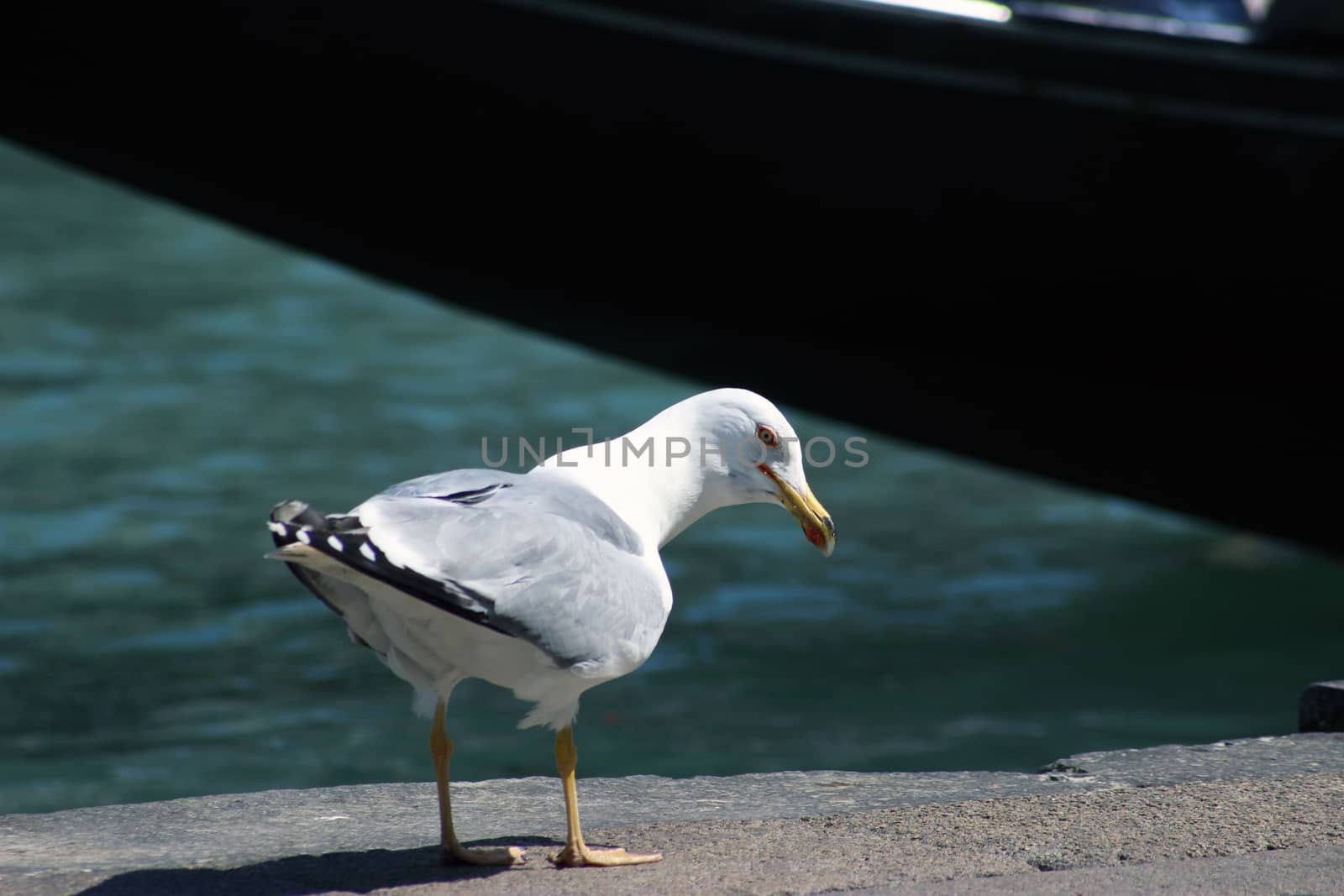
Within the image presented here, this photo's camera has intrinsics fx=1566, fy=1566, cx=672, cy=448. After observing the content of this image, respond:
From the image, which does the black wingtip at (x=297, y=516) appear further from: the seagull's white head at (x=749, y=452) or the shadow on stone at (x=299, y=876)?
the seagull's white head at (x=749, y=452)

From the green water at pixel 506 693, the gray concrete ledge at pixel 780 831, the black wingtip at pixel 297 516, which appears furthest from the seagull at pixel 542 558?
the green water at pixel 506 693

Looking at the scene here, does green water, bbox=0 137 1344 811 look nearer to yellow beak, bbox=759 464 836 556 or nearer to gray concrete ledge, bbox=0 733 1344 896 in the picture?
gray concrete ledge, bbox=0 733 1344 896

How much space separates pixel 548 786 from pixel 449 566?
3.82ft

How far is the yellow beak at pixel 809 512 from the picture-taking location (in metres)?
3.13

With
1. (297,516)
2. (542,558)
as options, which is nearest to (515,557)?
(542,558)

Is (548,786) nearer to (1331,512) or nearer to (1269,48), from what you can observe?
(1269,48)

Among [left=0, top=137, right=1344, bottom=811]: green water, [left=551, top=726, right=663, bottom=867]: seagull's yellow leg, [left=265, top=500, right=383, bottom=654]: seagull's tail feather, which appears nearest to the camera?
[left=265, top=500, right=383, bottom=654]: seagull's tail feather

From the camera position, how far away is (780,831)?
119 inches

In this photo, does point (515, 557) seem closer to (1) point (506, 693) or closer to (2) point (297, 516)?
(2) point (297, 516)

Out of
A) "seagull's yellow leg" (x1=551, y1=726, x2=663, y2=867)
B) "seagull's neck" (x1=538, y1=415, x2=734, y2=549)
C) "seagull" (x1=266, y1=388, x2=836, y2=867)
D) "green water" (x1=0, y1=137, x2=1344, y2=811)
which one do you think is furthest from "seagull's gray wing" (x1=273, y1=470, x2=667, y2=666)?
"green water" (x1=0, y1=137, x2=1344, y2=811)

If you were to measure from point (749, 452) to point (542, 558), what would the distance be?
23.2 inches

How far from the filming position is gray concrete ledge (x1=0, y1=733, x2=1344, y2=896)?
2.73 metres

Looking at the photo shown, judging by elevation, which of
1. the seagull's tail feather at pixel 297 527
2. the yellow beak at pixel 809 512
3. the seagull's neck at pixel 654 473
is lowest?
the yellow beak at pixel 809 512

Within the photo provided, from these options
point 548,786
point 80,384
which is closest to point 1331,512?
point 548,786
